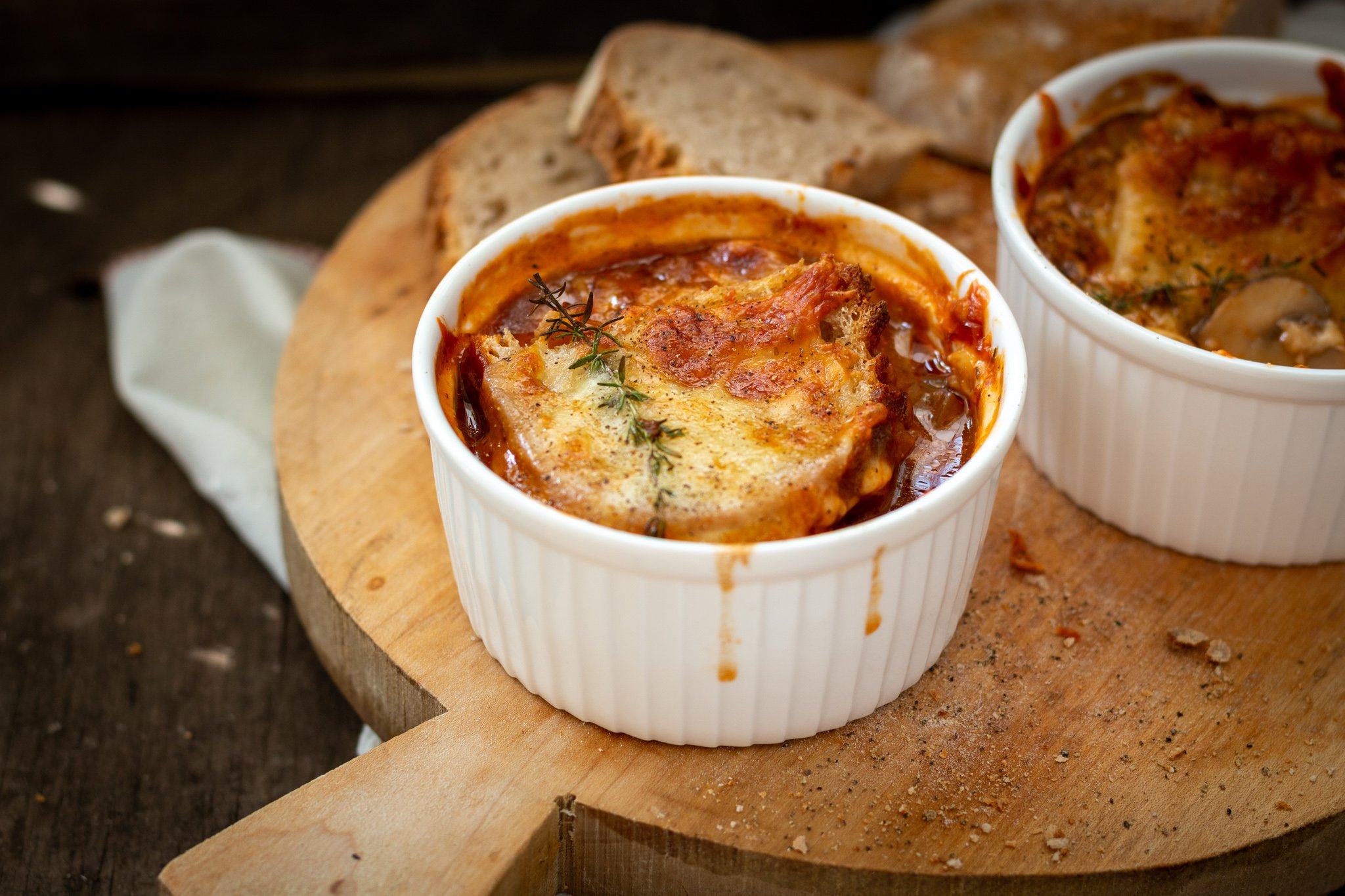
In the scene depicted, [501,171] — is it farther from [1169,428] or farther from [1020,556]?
[1169,428]

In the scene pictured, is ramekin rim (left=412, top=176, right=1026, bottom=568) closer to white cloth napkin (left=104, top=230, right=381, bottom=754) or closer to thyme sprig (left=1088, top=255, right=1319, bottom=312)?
thyme sprig (left=1088, top=255, right=1319, bottom=312)

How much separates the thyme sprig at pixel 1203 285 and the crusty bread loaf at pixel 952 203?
708mm

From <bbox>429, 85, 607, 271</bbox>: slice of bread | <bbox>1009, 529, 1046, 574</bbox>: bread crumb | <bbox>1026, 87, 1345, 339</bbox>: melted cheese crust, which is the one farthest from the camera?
<bbox>429, 85, 607, 271</bbox>: slice of bread

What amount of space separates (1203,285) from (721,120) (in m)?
1.46

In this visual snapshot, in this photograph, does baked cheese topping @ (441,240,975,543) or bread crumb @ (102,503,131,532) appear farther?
bread crumb @ (102,503,131,532)

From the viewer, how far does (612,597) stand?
2.20 meters

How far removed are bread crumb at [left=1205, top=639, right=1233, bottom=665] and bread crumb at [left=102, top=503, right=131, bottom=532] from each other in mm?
2870

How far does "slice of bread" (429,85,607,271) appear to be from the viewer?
141 inches

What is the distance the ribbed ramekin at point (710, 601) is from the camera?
214cm

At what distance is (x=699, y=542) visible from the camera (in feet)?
7.14

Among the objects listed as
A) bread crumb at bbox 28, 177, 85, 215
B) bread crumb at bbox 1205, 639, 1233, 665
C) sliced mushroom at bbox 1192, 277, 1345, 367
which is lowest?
bread crumb at bbox 28, 177, 85, 215

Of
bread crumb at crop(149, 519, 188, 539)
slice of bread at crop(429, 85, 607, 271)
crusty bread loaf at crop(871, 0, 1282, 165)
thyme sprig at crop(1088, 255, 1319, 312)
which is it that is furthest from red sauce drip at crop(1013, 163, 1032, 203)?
bread crumb at crop(149, 519, 188, 539)

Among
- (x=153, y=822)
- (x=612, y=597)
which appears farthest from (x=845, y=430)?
(x=153, y=822)

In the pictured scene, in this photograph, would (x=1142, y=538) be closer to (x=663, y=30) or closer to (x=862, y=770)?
(x=862, y=770)
